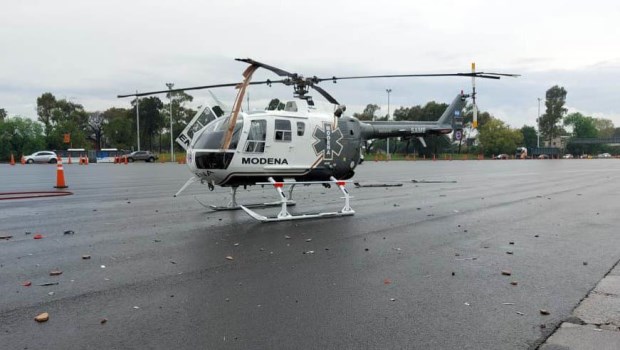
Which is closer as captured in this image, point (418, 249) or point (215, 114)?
point (418, 249)

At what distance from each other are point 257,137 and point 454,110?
8.67 meters

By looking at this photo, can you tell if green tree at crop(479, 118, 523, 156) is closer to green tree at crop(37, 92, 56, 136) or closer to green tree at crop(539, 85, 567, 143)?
green tree at crop(539, 85, 567, 143)

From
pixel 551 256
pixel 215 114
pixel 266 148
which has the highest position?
pixel 215 114

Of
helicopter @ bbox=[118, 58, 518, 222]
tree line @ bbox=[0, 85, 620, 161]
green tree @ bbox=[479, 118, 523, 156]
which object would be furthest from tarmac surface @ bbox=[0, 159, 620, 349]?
green tree @ bbox=[479, 118, 523, 156]

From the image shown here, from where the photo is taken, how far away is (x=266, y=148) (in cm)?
1065

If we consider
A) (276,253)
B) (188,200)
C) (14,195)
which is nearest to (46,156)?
(14,195)

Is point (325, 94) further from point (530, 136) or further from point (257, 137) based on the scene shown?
point (530, 136)

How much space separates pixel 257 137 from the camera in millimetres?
10539

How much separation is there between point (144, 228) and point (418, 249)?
4961 millimetres

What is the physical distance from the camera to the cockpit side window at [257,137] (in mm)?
10422

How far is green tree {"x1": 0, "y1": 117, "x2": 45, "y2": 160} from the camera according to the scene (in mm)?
79188

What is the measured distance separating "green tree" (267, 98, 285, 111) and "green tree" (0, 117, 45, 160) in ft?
261

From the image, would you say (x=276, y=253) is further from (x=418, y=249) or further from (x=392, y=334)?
(x=392, y=334)

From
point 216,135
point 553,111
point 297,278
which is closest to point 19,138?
point 216,135
